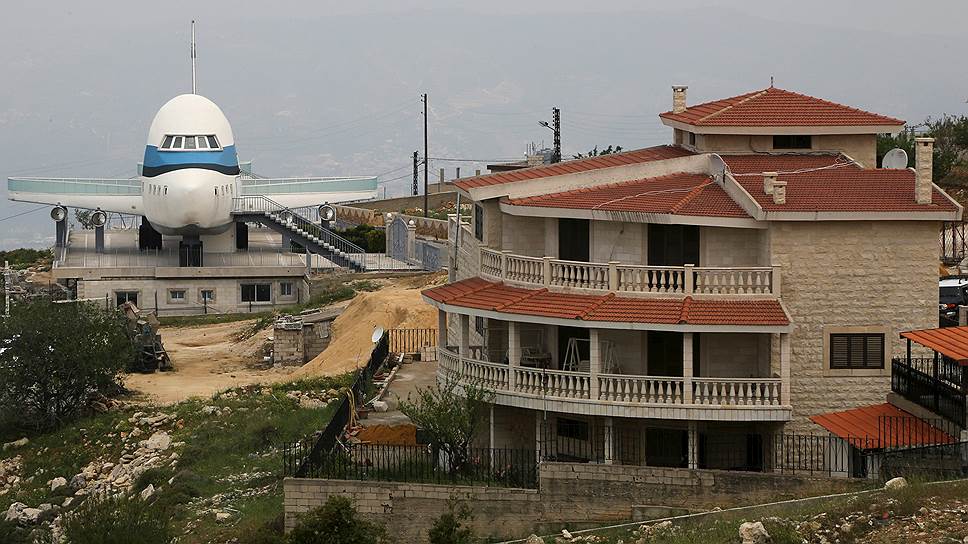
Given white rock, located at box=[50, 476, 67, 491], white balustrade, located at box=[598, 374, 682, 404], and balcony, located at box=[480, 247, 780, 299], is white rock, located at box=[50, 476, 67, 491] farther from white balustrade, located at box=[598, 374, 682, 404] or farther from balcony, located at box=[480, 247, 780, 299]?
white balustrade, located at box=[598, 374, 682, 404]

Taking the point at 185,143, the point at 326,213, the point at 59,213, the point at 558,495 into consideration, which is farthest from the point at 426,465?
the point at 59,213

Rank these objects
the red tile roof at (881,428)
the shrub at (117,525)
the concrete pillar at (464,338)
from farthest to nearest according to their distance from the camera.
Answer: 1. the concrete pillar at (464,338)
2. the shrub at (117,525)
3. the red tile roof at (881,428)

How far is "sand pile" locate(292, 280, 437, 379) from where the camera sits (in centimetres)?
5081

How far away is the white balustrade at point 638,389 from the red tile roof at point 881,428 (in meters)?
2.43

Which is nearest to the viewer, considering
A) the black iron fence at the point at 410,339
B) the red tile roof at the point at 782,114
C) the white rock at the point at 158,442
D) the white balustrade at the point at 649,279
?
the white balustrade at the point at 649,279

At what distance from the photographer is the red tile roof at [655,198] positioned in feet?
111

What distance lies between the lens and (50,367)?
1826 inches

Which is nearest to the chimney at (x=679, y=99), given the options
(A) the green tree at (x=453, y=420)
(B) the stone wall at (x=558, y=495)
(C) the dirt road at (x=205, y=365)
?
(A) the green tree at (x=453, y=420)

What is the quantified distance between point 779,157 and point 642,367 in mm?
6372

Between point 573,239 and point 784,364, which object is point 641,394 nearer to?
point 784,364

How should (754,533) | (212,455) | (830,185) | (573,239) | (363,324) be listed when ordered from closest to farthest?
(754,533) → (830,185) → (573,239) → (212,455) → (363,324)

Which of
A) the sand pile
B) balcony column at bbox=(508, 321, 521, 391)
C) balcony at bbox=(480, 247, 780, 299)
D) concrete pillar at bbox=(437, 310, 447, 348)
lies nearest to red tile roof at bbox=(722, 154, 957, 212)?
balcony at bbox=(480, 247, 780, 299)

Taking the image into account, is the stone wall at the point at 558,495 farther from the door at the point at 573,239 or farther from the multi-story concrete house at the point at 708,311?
the door at the point at 573,239

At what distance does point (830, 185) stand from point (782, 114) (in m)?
3.86
